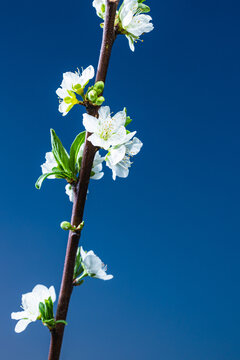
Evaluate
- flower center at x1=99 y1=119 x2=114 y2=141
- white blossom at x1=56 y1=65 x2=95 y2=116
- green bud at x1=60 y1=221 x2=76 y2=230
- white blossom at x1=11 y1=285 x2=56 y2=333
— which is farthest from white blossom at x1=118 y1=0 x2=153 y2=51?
white blossom at x1=11 y1=285 x2=56 y2=333

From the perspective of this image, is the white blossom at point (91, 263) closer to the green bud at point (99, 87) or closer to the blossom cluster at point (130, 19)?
the green bud at point (99, 87)

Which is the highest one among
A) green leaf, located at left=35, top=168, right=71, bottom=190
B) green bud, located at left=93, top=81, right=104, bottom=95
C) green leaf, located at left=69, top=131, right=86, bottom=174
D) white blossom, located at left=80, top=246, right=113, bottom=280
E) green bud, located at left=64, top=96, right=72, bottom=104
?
green bud, located at left=64, top=96, right=72, bottom=104

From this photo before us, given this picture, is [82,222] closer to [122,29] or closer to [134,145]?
[134,145]

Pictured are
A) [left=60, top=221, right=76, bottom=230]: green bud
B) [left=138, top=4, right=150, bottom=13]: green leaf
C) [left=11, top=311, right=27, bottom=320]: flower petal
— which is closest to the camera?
[left=60, top=221, right=76, bottom=230]: green bud

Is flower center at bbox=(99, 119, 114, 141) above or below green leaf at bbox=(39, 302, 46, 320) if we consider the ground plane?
above

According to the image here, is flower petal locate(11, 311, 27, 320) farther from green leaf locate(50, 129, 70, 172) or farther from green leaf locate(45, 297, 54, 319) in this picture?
green leaf locate(50, 129, 70, 172)

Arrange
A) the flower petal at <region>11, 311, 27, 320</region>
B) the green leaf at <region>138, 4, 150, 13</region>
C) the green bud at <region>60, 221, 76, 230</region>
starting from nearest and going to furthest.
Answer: the green bud at <region>60, 221, 76, 230</region> → the flower petal at <region>11, 311, 27, 320</region> → the green leaf at <region>138, 4, 150, 13</region>

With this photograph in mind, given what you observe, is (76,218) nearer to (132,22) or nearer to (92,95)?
(92,95)
